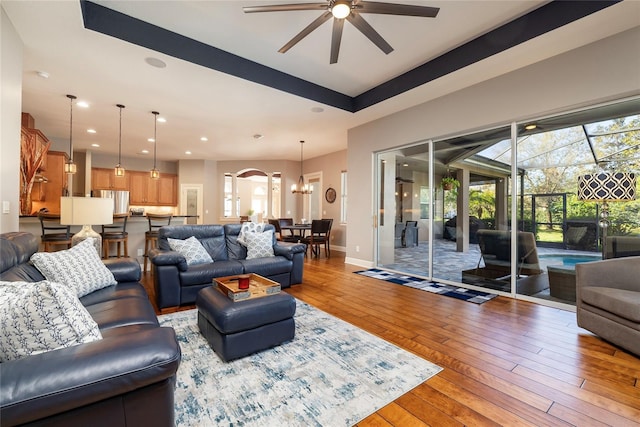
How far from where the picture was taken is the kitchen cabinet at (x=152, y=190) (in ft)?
28.7

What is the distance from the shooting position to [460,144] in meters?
4.29

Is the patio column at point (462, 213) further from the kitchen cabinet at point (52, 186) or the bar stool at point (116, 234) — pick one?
the kitchen cabinet at point (52, 186)

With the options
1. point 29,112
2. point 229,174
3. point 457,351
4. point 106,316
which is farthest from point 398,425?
point 229,174

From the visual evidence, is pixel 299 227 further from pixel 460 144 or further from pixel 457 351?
pixel 457 351

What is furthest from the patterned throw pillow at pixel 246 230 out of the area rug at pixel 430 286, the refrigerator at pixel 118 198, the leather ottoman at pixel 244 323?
the refrigerator at pixel 118 198

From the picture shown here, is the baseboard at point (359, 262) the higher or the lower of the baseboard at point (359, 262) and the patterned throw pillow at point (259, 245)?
the lower

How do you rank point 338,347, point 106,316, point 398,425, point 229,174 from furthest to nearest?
1. point 229,174
2. point 338,347
3. point 106,316
4. point 398,425

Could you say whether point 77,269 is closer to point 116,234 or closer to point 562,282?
point 116,234

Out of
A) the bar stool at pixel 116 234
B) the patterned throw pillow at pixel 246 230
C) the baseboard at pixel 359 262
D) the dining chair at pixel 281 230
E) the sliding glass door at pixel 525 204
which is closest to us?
the sliding glass door at pixel 525 204

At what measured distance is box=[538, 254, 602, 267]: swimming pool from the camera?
125 inches

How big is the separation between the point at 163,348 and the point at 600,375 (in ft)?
9.04

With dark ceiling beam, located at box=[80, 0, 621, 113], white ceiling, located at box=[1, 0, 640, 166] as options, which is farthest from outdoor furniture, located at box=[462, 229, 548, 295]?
dark ceiling beam, located at box=[80, 0, 621, 113]

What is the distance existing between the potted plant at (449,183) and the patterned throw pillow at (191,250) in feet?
12.3

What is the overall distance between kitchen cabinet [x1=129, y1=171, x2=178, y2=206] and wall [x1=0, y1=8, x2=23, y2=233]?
6.51 metres
